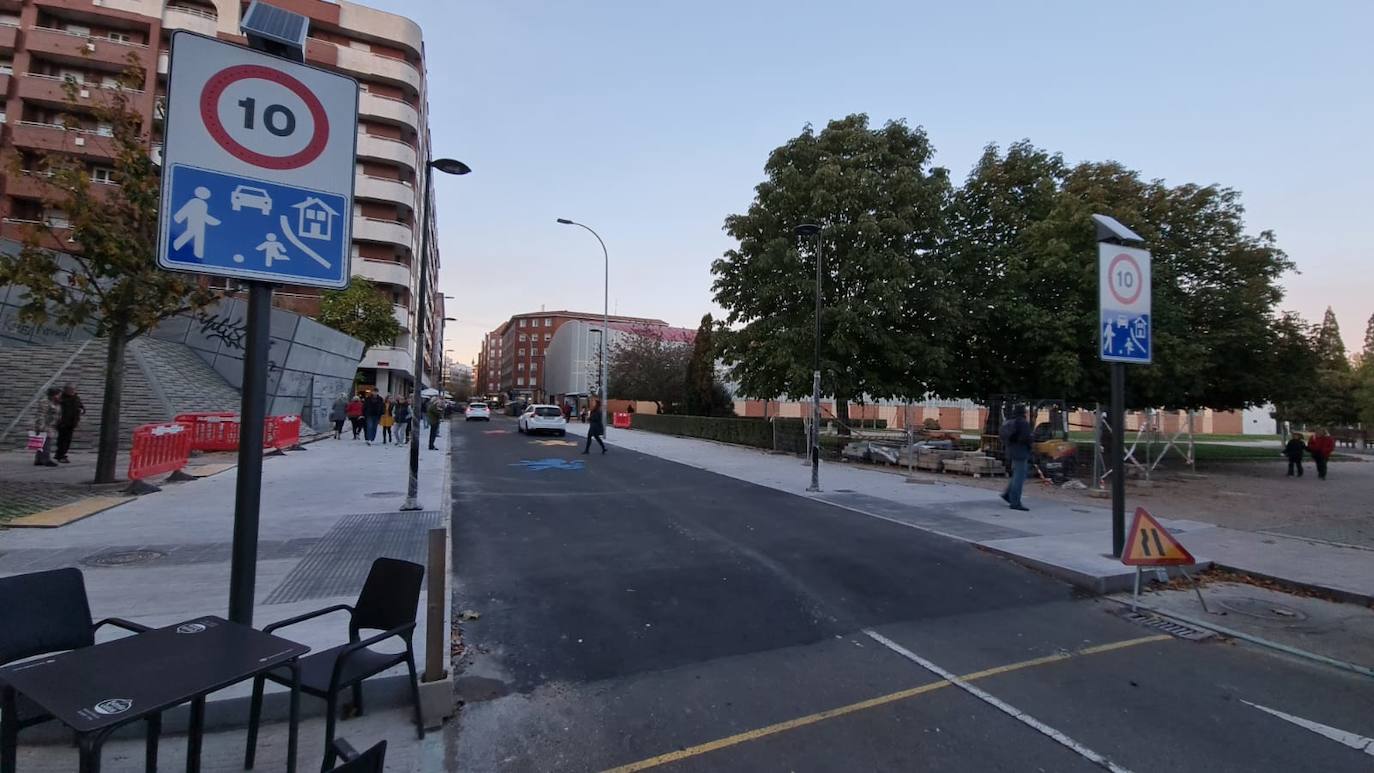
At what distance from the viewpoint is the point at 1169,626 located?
5.56 m

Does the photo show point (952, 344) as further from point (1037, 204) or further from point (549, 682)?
point (549, 682)

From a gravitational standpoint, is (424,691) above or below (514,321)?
below

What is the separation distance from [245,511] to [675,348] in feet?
153

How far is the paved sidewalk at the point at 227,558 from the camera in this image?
3414 mm

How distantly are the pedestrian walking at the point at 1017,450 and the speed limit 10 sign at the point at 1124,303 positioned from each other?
309 cm

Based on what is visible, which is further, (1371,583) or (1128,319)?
(1128,319)

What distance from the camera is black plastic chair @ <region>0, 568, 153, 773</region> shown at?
103 inches

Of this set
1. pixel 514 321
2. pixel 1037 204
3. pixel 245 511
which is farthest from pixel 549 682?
pixel 514 321

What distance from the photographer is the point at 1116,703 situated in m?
3.95

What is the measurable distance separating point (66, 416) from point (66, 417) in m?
0.02

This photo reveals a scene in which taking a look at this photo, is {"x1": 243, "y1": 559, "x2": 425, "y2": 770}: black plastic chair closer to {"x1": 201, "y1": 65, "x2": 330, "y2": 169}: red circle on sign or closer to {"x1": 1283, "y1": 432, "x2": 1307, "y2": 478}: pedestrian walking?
{"x1": 201, "y1": 65, "x2": 330, "y2": 169}: red circle on sign

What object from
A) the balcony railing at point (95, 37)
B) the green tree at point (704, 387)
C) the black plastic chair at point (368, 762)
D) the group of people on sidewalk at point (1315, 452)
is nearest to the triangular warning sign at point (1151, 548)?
the black plastic chair at point (368, 762)

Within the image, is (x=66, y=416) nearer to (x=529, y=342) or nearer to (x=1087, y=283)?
(x=1087, y=283)

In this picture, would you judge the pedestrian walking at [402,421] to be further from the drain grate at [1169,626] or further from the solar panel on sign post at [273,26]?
the drain grate at [1169,626]
